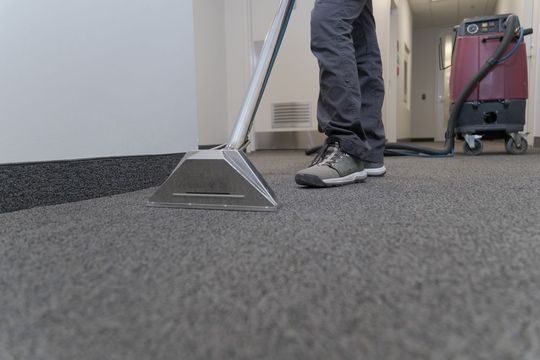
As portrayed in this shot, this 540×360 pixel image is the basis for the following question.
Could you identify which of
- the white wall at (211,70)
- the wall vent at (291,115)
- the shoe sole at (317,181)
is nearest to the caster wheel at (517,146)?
the wall vent at (291,115)

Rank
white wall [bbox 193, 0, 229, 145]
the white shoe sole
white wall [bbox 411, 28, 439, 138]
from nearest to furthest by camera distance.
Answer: the white shoe sole
white wall [bbox 193, 0, 229, 145]
white wall [bbox 411, 28, 439, 138]

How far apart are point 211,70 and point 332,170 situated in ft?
7.42

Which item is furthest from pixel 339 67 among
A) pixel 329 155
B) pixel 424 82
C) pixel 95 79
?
pixel 424 82

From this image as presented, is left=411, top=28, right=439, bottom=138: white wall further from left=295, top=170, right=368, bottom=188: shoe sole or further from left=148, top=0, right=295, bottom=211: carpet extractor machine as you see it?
left=148, top=0, right=295, bottom=211: carpet extractor machine

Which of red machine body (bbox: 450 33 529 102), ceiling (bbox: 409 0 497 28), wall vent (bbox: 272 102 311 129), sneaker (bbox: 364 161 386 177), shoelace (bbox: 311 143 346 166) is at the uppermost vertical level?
ceiling (bbox: 409 0 497 28)

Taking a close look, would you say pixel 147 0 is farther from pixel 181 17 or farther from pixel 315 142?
pixel 315 142

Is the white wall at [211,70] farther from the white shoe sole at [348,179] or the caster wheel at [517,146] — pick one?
the caster wheel at [517,146]

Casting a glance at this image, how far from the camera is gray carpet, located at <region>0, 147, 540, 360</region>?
11.5 inches

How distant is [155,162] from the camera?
1.25 m

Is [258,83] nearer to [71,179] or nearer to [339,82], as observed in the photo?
[339,82]

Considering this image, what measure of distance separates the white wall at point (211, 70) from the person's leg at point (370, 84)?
1.61 m

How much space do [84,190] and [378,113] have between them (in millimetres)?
919

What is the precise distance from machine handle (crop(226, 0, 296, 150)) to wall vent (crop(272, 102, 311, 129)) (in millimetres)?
2604

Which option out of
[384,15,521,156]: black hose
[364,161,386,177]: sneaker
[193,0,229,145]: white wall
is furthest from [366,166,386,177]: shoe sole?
[193,0,229,145]: white wall
